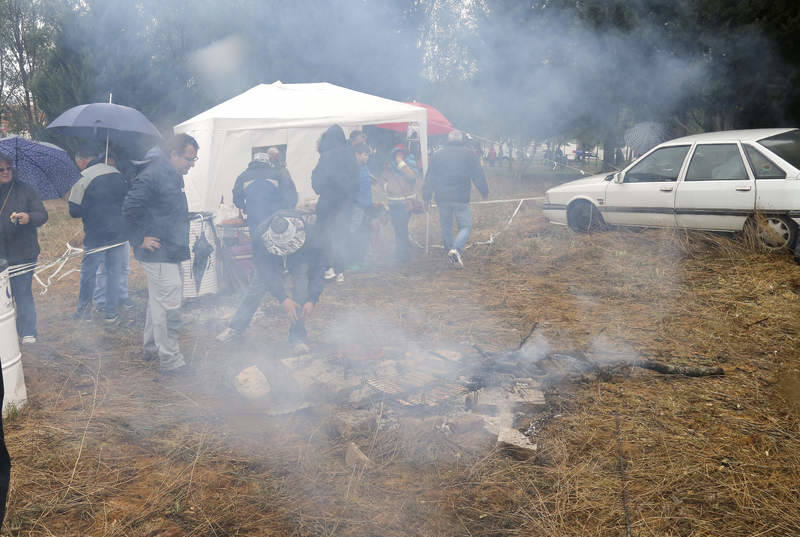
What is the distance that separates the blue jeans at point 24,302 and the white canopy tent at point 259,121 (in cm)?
310

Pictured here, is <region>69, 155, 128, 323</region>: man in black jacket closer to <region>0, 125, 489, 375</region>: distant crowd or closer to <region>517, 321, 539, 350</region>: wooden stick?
<region>0, 125, 489, 375</region>: distant crowd

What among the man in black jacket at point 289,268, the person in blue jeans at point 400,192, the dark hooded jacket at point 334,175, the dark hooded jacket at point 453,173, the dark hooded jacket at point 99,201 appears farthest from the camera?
the person in blue jeans at point 400,192

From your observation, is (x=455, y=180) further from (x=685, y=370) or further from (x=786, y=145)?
(x=685, y=370)

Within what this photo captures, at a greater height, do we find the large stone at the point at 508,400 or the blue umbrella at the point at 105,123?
the blue umbrella at the point at 105,123

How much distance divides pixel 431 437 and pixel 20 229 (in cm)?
379

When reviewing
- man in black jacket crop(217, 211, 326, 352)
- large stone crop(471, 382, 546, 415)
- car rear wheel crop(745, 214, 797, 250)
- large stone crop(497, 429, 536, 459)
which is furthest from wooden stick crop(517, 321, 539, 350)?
car rear wheel crop(745, 214, 797, 250)

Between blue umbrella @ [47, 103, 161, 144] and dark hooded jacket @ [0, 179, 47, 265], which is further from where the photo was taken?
blue umbrella @ [47, 103, 161, 144]

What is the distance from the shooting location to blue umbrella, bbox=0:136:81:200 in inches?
194

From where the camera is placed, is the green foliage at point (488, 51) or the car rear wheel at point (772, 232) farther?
the green foliage at point (488, 51)

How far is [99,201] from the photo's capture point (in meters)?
5.27

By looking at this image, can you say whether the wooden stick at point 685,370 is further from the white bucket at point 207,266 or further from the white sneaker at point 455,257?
the white bucket at point 207,266

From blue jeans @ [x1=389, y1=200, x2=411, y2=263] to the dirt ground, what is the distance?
8.17 ft

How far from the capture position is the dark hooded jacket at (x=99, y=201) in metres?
5.23

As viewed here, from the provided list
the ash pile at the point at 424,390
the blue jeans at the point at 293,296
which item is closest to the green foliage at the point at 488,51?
the blue jeans at the point at 293,296
